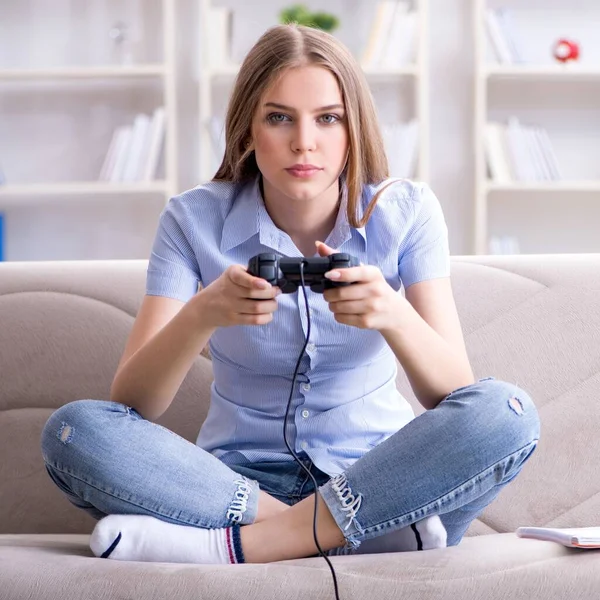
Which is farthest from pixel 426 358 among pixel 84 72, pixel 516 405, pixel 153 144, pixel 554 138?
pixel 554 138

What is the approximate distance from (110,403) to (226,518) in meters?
0.21

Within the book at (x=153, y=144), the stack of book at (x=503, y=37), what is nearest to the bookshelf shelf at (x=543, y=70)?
the stack of book at (x=503, y=37)

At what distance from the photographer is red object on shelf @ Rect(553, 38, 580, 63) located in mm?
3623

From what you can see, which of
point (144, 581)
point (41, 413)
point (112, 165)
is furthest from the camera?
point (112, 165)

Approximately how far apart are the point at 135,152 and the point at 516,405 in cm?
263

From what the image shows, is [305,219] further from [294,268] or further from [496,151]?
[496,151]

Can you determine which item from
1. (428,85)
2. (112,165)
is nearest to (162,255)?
(112,165)

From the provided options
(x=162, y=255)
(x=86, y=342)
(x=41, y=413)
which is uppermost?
(x=162, y=255)

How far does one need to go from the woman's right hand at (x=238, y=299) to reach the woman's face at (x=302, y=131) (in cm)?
22

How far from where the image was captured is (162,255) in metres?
1.43

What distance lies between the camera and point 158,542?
1192mm

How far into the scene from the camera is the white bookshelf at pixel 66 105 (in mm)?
3721

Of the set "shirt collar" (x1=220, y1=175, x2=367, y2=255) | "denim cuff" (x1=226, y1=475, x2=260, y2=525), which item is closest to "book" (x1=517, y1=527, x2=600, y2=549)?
"denim cuff" (x1=226, y1=475, x2=260, y2=525)

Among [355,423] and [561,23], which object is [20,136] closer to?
[561,23]
